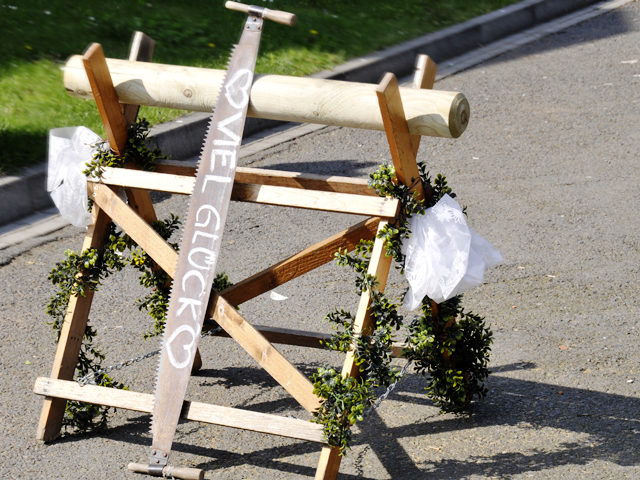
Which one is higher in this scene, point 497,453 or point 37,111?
point 37,111

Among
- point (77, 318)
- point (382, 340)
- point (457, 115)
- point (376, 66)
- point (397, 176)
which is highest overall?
point (376, 66)

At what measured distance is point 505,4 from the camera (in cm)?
997

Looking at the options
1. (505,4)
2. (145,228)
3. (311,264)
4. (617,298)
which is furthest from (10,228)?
(505,4)

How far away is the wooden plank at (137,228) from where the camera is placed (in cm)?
324

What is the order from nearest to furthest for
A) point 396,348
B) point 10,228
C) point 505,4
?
1. point 396,348
2. point 10,228
3. point 505,4

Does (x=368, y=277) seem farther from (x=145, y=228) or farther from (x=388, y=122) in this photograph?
(x=145, y=228)

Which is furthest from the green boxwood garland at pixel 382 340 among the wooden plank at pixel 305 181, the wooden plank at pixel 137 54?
the wooden plank at pixel 137 54

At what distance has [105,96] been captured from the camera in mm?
3250

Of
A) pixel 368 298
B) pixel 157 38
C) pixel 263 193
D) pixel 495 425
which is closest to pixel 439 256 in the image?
pixel 368 298

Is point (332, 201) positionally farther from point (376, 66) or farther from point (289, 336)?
point (376, 66)

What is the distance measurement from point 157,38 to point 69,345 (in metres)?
5.15

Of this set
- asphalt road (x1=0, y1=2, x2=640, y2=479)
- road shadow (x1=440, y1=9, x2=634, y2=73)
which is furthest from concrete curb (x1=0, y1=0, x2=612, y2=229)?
asphalt road (x1=0, y1=2, x2=640, y2=479)

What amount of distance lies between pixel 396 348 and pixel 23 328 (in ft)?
6.78

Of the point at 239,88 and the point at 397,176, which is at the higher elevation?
the point at 239,88
